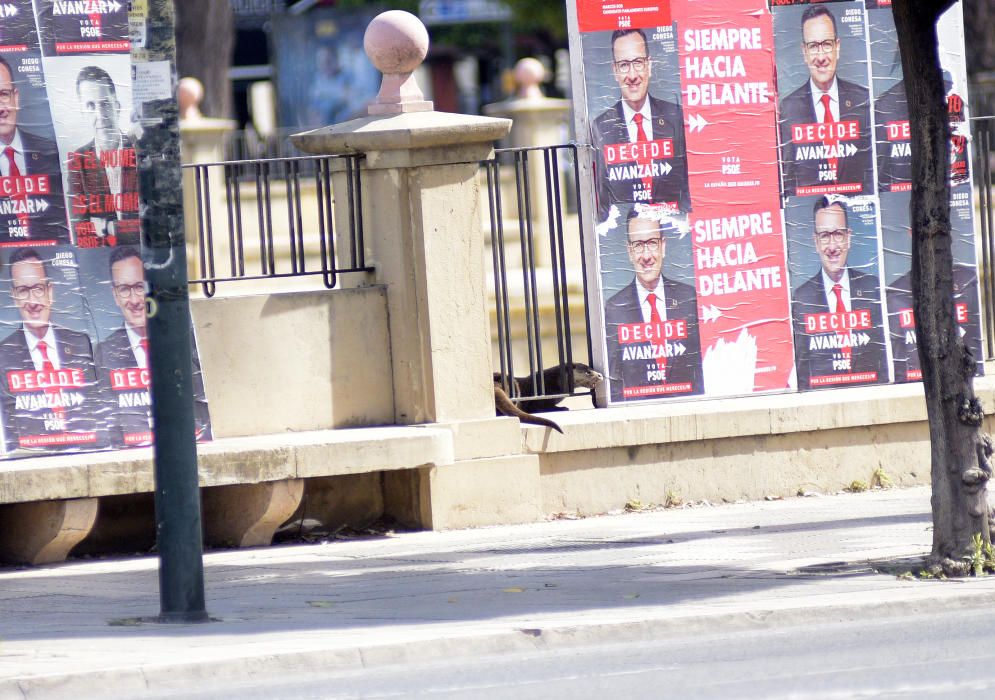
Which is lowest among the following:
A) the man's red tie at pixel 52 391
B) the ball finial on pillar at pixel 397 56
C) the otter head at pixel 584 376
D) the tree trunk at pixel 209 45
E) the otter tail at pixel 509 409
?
the otter tail at pixel 509 409

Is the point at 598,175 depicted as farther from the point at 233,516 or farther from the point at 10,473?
the point at 10,473

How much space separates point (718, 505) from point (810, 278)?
1.83 meters

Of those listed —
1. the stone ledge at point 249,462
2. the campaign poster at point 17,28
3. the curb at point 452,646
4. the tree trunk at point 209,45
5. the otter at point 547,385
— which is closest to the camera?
the curb at point 452,646

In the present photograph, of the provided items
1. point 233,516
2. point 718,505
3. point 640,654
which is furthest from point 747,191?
point 640,654

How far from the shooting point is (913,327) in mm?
11781

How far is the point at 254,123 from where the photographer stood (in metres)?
43.4

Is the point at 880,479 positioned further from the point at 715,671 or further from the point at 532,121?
the point at 532,121

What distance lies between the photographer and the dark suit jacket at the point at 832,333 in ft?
38.1

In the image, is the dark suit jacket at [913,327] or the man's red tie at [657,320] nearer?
the man's red tie at [657,320]

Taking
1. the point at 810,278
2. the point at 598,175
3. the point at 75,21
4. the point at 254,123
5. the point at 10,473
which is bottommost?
the point at 10,473

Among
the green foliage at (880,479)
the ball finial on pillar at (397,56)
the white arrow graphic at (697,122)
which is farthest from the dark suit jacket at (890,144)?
the ball finial on pillar at (397,56)

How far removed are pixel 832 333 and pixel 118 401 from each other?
5.15 m

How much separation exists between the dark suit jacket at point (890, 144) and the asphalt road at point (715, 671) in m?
4.99

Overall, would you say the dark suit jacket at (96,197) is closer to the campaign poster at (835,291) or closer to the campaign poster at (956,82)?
the campaign poster at (835,291)
